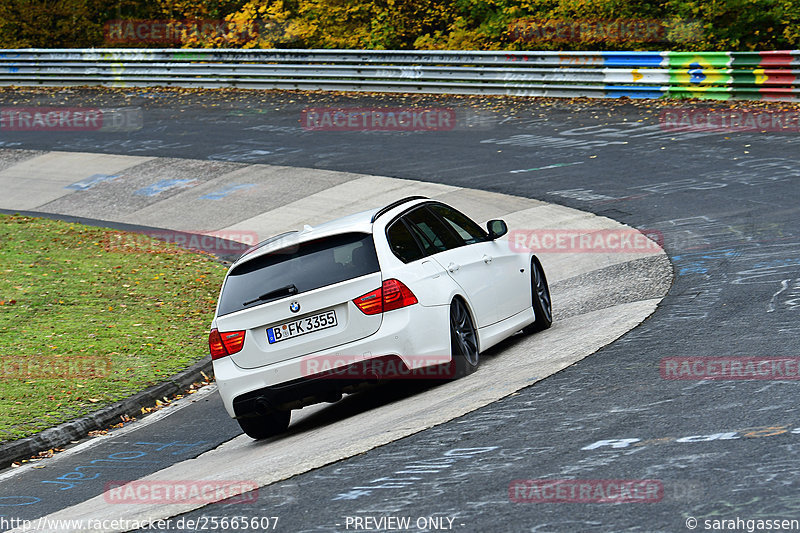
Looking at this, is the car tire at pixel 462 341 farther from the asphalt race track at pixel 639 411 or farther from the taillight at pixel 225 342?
the taillight at pixel 225 342

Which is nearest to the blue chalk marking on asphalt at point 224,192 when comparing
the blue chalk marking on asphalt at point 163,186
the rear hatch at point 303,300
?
the blue chalk marking on asphalt at point 163,186

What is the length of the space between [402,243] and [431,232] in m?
0.66

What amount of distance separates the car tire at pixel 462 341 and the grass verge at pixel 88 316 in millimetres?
3557

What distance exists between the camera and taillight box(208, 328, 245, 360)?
8.59 m

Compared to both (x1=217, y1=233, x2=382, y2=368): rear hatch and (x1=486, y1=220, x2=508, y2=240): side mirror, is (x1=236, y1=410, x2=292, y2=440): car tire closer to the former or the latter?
(x1=217, y1=233, x2=382, y2=368): rear hatch

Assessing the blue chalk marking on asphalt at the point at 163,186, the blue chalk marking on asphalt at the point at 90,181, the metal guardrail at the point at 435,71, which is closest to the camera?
the blue chalk marking on asphalt at the point at 163,186

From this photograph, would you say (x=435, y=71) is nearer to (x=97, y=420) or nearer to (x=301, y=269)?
(x=97, y=420)

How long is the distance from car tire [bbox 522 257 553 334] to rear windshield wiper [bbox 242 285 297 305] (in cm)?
295

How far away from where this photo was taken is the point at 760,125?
67.3 feet

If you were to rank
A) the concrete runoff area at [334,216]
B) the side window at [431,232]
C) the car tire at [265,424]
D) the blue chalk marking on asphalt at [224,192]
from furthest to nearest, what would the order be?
the blue chalk marking on asphalt at [224,192] < the side window at [431,232] < the car tire at [265,424] < the concrete runoff area at [334,216]

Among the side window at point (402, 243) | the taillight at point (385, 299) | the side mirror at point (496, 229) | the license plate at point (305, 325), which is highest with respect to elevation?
the side window at point (402, 243)

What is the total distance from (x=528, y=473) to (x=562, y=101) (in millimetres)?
20391

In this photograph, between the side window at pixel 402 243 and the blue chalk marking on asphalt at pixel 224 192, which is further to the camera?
the blue chalk marking on asphalt at pixel 224 192

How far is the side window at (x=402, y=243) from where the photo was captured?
8.84 m
